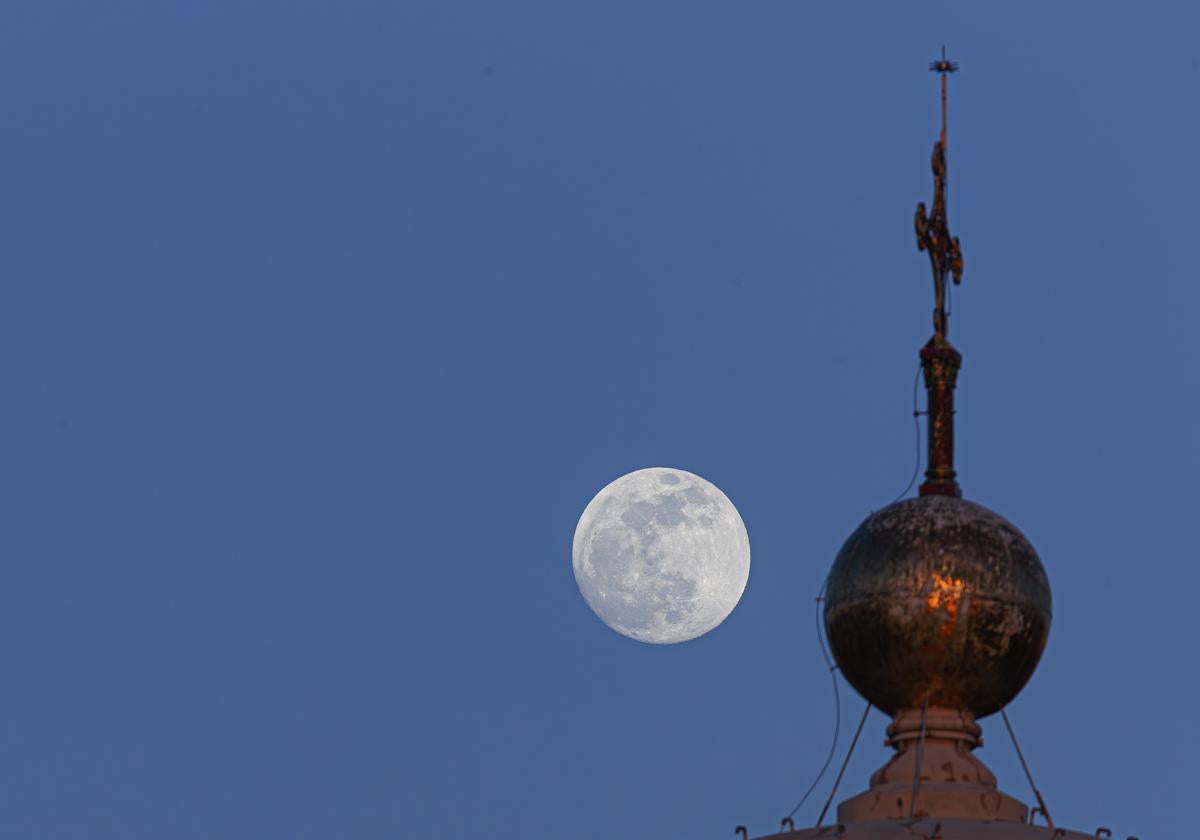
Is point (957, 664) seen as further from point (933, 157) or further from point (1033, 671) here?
point (933, 157)

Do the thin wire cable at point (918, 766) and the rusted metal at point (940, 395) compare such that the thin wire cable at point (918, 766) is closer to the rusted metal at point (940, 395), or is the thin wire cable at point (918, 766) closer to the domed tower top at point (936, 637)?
the domed tower top at point (936, 637)

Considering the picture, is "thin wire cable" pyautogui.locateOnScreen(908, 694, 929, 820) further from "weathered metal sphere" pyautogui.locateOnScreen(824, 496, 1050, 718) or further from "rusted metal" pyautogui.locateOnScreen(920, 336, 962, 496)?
"rusted metal" pyautogui.locateOnScreen(920, 336, 962, 496)

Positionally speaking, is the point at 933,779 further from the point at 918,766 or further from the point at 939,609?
the point at 939,609

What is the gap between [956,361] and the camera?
47156 millimetres

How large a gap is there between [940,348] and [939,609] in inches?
177

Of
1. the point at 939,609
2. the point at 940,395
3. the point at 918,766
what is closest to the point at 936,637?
the point at 939,609

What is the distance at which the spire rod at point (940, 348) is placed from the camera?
4678cm

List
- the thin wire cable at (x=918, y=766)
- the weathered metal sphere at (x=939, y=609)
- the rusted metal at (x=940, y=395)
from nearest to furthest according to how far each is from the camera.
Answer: the thin wire cable at (x=918, y=766) < the weathered metal sphere at (x=939, y=609) < the rusted metal at (x=940, y=395)

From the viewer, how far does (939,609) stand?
1747 inches

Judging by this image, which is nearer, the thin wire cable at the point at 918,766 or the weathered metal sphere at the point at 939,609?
the thin wire cable at the point at 918,766

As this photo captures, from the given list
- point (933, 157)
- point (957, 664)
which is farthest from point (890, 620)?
point (933, 157)

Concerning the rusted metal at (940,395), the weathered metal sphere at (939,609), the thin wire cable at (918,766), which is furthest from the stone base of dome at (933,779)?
the rusted metal at (940,395)

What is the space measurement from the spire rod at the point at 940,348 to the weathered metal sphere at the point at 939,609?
1.28m

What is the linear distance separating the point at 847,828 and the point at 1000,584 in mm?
3943
